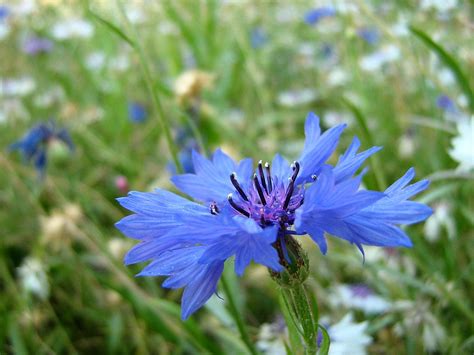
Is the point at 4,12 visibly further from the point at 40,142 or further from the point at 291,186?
the point at 291,186

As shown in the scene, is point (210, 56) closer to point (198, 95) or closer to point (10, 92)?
point (198, 95)

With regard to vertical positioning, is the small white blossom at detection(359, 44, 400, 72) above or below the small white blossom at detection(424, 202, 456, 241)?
above

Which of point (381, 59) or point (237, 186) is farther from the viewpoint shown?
point (381, 59)

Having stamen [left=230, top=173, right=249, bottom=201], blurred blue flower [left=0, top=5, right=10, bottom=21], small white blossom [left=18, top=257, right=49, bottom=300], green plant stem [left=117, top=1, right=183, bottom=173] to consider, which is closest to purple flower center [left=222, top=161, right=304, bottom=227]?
stamen [left=230, top=173, right=249, bottom=201]

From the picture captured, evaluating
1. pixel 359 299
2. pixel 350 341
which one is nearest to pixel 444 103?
pixel 359 299

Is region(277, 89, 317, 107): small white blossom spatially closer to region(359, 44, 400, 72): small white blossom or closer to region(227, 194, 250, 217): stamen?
region(359, 44, 400, 72): small white blossom

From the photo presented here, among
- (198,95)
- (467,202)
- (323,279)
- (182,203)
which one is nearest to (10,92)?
(198,95)
